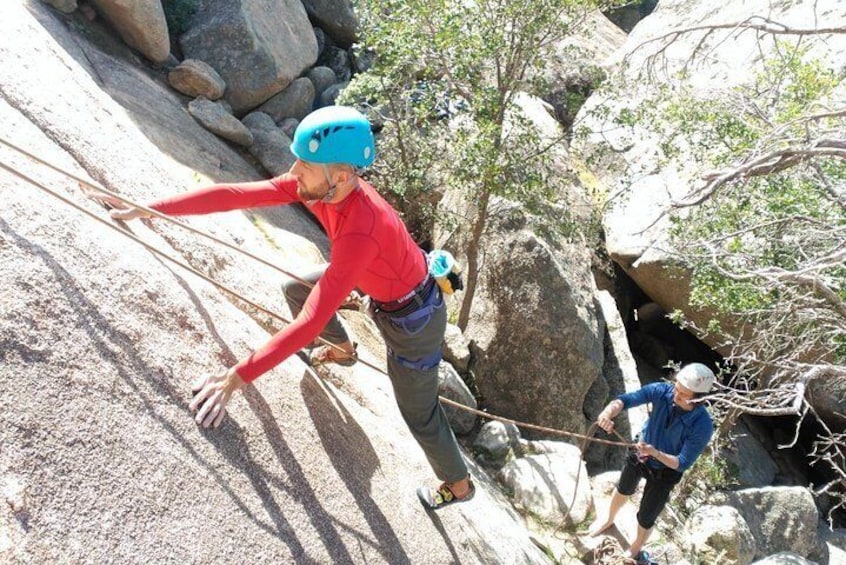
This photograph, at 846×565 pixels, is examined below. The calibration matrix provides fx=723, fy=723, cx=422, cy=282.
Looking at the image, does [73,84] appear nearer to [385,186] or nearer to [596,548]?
[385,186]

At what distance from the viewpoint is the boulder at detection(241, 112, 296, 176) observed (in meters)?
11.0

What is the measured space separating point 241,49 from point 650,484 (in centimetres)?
879

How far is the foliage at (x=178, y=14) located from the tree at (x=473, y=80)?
340cm

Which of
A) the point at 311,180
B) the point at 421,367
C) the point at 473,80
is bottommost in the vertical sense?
the point at 421,367

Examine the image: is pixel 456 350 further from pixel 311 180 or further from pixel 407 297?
pixel 311 180

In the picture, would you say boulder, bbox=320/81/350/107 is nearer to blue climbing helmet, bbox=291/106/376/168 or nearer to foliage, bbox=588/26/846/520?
foliage, bbox=588/26/846/520

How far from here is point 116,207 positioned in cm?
449

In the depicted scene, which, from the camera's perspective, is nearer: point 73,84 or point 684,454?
point 73,84

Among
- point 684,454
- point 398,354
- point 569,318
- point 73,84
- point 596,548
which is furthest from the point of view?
point 569,318

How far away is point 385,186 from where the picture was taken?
10.8 m

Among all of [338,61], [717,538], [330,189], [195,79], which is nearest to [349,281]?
[330,189]

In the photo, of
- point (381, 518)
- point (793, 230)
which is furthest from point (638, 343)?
point (381, 518)

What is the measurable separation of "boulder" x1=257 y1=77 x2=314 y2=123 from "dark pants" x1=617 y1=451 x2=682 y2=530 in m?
8.01

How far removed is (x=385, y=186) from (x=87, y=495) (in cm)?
804
